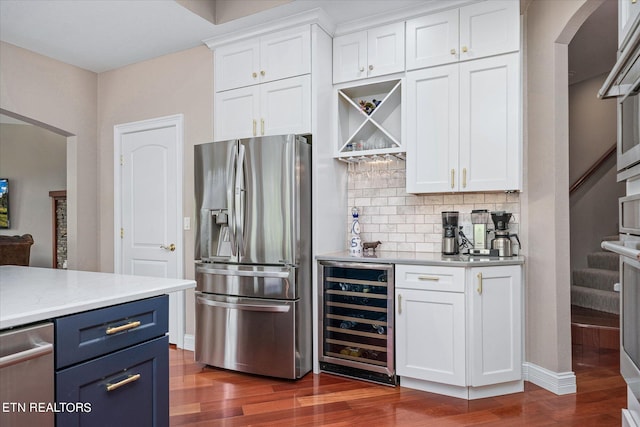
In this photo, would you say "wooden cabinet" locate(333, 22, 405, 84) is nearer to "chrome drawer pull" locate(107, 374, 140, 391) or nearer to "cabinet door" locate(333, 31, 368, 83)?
"cabinet door" locate(333, 31, 368, 83)

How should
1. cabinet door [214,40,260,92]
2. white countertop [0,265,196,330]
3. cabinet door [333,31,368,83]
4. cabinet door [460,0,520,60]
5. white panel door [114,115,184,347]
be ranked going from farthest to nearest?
white panel door [114,115,184,347], cabinet door [214,40,260,92], cabinet door [333,31,368,83], cabinet door [460,0,520,60], white countertop [0,265,196,330]

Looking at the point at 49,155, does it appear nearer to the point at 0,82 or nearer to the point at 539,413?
the point at 0,82

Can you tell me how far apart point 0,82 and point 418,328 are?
408cm

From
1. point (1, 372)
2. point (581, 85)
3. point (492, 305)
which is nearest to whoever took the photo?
point (1, 372)

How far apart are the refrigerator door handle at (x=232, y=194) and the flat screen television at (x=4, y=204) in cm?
618

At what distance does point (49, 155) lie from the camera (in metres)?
7.15

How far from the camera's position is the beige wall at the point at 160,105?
3650 mm

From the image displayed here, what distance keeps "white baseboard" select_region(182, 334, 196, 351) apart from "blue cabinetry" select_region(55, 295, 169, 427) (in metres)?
2.11

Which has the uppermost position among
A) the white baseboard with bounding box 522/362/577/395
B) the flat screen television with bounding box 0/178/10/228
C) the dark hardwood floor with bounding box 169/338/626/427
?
the flat screen television with bounding box 0/178/10/228

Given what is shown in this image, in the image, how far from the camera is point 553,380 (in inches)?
104

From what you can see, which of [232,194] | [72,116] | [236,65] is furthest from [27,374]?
[72,116]

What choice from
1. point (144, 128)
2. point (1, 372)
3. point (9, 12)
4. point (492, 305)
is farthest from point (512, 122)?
point (9, 12)

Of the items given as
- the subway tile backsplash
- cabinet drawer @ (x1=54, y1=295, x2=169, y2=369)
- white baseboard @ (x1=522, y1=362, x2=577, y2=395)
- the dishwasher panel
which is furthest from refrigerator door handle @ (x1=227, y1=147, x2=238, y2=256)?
white baseboard @ (x1=522, y1=362, x2=577, y2=395)

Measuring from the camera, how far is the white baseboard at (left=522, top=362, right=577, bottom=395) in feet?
8.52
